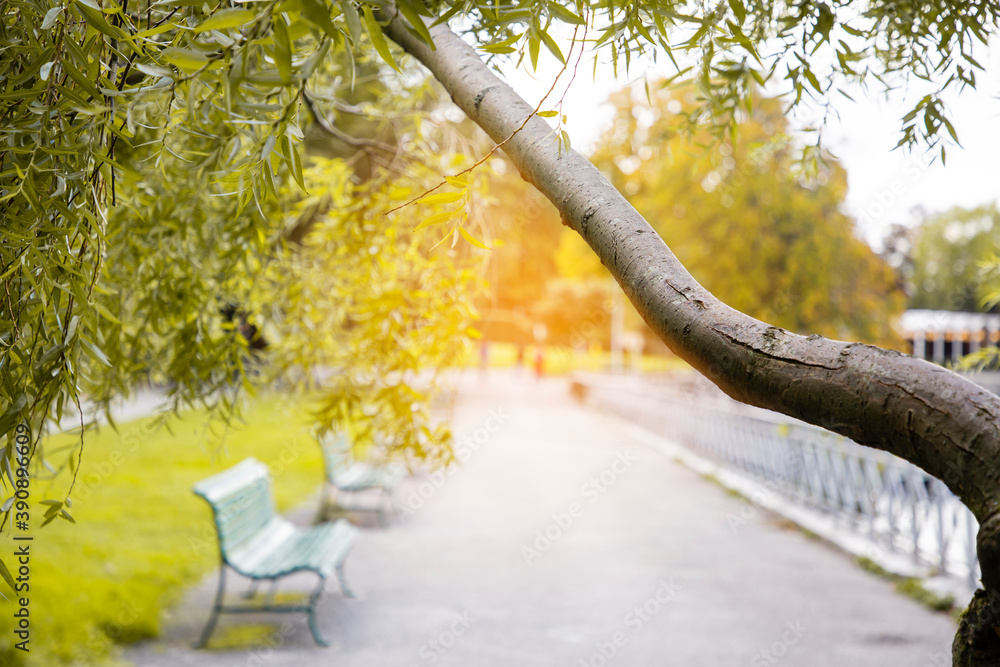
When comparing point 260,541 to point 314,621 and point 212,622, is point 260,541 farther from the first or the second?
point 314,621

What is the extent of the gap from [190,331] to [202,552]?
4908 millimetres

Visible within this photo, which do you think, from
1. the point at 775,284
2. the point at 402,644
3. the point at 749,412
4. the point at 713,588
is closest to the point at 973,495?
the point at 402,644

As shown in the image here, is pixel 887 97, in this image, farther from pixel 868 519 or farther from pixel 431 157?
pixel 868 519
